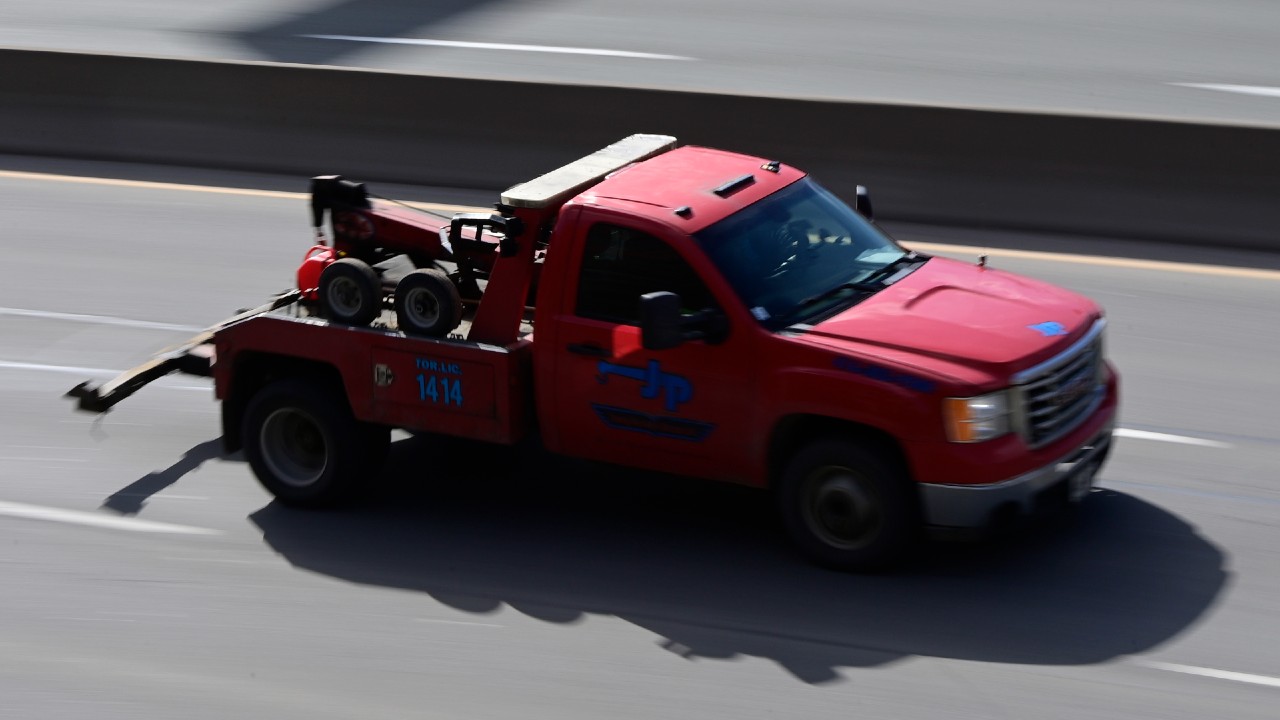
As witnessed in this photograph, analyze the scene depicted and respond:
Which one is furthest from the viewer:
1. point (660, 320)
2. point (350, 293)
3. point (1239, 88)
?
point (1239, 88)

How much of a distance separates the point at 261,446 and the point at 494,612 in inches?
76.6

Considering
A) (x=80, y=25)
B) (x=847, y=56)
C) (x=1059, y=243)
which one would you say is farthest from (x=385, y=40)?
(x=1059, y=243)

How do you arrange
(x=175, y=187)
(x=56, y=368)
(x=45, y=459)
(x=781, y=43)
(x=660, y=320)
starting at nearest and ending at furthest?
(x=660, y=320), (x=45, y=459), (x=56, y=368), (x=175, y=187), (x=781, y=43)

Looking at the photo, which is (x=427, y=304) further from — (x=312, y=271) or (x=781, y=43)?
(x=781, y=43)

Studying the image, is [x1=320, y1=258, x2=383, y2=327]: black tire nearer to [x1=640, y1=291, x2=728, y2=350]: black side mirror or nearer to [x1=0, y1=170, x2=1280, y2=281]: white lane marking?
[x1=640, y1=291, x2=728, y2=350]: black side mirror

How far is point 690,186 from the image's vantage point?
7.84 meters

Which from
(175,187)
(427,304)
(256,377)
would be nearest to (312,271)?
(256,377)

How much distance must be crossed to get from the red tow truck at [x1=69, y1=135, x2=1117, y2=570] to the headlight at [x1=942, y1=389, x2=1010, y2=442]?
1 centimetres

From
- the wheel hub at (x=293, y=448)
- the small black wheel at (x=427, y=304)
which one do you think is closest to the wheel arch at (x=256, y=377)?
the wheel hub at (x=293, y=448)

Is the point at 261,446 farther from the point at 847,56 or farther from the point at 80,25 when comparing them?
the point at 80,25

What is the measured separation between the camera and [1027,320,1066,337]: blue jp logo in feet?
23.7

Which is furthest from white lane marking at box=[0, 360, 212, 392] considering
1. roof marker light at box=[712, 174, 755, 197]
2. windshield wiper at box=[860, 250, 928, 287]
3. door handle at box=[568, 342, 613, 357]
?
windshield wiper at box=[860, 250, 928, 287]

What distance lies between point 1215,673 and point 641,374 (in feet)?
9.39

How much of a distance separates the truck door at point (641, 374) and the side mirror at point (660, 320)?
285 millimetres
